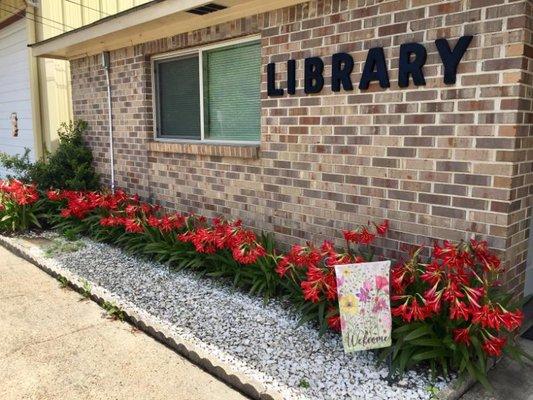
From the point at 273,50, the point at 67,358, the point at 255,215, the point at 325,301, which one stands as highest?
the point at 273,50

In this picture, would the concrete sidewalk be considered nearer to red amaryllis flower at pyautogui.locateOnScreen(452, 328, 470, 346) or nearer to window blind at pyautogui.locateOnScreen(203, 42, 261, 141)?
red amaryllis flower at pyautogui.locateOnScreen(452, 328, 470, 346)

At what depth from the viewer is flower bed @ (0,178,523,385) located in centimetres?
288

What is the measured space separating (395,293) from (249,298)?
1460 millimetres

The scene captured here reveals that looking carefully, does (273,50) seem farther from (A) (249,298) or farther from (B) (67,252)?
(B) (67,252)

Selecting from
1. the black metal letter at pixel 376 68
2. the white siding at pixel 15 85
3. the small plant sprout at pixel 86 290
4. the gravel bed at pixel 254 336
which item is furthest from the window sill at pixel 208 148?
the white siding at pixel 15 85

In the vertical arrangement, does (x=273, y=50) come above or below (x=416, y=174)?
above

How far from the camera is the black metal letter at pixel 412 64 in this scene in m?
3.34

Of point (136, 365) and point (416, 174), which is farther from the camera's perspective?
point (416, 174)

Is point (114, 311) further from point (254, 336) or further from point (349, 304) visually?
point (349, 304)

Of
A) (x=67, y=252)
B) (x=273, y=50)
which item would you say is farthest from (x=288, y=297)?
(x=67, y=252)

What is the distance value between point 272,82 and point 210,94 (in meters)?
1.18

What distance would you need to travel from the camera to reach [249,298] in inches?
167

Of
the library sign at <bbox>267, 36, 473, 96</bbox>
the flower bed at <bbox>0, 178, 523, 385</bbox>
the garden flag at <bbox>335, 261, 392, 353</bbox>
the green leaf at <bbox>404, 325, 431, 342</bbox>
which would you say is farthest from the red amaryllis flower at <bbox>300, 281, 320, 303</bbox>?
the library sign at <bbox>267, 36, 473, 96</bbox>

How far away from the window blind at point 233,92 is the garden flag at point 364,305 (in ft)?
7.38
